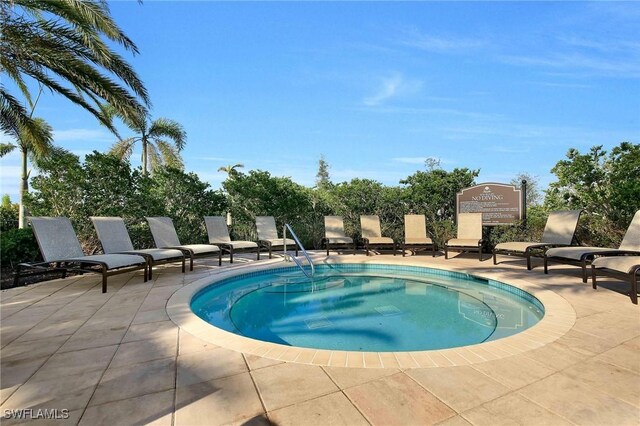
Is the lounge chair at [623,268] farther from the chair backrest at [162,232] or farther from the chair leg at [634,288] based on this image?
the chair backrest at [162,232]

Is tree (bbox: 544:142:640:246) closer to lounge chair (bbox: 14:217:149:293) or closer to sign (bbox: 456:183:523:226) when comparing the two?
sign (bbox: 456:183:523:226)

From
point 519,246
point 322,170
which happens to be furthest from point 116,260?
point 322,170

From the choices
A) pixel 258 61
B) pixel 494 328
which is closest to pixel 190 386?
pixel 494 328

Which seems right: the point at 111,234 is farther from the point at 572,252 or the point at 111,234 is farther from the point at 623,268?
the point at 572,252

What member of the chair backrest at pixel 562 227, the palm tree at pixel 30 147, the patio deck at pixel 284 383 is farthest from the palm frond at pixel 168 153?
the chair backrest at pixel 562 227

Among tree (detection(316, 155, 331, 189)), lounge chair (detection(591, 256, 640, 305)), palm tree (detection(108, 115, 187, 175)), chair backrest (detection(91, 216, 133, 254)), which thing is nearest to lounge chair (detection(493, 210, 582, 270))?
lounge chair (detection(591, 256, 640, 305))

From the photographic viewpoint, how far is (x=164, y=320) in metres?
3.78

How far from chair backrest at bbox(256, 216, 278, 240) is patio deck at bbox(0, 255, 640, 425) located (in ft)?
20.0

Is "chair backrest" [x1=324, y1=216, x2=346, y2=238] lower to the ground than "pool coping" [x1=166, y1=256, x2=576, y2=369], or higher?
higher

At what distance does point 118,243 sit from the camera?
6.67 m

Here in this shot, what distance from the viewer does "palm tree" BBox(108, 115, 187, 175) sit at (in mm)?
16266

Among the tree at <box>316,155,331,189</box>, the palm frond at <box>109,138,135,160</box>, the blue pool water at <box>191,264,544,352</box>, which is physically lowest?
the blue pool water at <box>191,264,544,352</box>

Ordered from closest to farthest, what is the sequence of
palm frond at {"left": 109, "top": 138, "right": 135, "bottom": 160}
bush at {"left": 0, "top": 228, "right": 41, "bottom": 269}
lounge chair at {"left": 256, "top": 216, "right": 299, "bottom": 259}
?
bush at {"left": 0, "top": 228, "right": 41, "bottom": 269} < lounge chair at {"left": 256, "top": 216, "right": 299, "bottom": 259} < palm frond at {"left": 109, "top": 138, "right": 135, "bottom": 160}

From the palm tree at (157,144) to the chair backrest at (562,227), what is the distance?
15.2 meters
